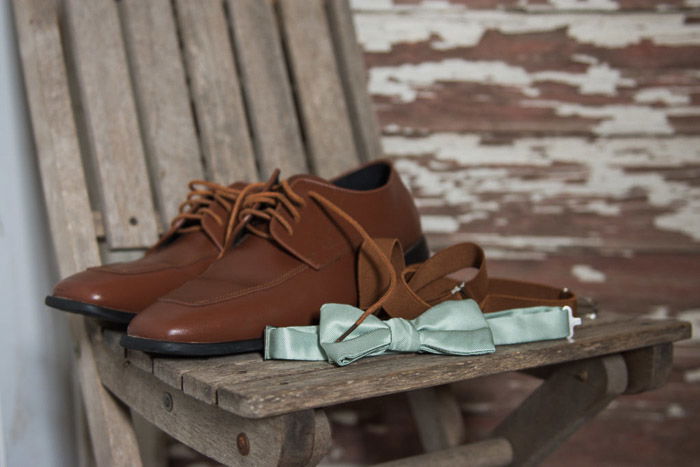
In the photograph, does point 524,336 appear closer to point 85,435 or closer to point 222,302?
point 222,302

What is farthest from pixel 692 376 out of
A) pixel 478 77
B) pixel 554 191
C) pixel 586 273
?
pixel 478 77

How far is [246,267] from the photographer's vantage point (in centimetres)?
55

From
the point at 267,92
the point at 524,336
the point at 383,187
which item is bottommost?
the point at 524,336

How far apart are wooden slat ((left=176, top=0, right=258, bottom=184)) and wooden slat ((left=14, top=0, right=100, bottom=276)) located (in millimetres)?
154

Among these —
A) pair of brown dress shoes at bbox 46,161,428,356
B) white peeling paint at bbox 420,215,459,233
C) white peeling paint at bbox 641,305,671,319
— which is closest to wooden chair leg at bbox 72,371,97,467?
pair of brown dress shoes at bbox 46,161,428,356

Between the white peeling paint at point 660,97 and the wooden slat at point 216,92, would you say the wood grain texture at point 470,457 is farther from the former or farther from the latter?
the white peeling paint at point 660,97

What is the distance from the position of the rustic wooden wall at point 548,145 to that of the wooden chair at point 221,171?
0.14 meters

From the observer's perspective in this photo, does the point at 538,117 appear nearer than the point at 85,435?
No

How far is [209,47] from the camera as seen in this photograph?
0.90m

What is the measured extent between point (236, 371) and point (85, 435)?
0.51 m

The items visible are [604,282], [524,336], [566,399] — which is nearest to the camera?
[524,336]

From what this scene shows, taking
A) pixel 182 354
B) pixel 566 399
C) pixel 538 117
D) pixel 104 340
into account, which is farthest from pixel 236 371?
pixel 538 117

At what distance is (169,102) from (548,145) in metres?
0.60

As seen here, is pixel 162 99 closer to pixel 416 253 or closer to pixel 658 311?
pixel 416 253
